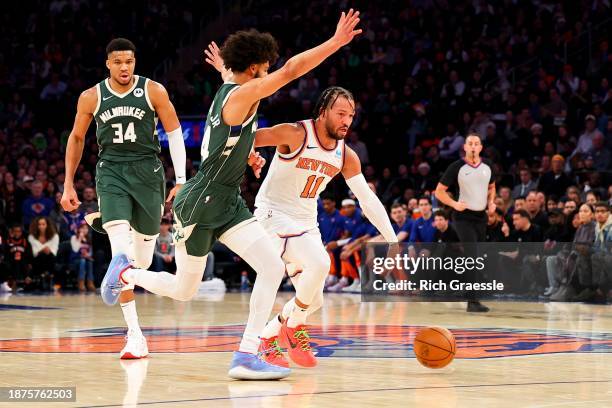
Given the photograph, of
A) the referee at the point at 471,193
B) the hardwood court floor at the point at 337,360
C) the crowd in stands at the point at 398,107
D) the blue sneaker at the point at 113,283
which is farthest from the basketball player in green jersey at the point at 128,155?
the crowd in stands at the point at 398,107

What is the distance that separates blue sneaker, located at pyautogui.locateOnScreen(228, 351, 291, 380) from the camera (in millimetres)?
6617

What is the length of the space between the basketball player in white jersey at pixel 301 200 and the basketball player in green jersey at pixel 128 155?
2.87 ft

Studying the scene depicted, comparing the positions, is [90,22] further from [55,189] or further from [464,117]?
[464,117]

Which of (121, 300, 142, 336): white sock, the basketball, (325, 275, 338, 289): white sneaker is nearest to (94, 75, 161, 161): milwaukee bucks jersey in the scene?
(121, 300, 142, 336): white sock

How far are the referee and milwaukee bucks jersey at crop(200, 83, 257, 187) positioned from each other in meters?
6.62

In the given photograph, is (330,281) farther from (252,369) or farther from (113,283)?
(252,369)

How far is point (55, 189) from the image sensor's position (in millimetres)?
19625

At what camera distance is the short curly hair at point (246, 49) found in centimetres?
671

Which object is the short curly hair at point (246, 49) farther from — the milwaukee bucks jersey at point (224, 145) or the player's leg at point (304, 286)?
the player's leg at point (304, 286)

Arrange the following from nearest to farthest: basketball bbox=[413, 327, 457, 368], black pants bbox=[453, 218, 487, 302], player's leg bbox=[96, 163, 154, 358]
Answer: basketball bbox=[413, 327, 457, 368]
player's leg bbox=[96, 163, 154, 358]
black pants bbox=[453, 218, 487, 302]

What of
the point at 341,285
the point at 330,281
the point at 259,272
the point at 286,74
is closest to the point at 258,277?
the point at 259,272

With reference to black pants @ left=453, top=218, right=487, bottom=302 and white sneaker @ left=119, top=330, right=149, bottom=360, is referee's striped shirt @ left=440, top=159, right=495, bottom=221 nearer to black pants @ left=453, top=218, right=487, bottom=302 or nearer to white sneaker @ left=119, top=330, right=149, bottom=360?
black pants @ left=453, top=218, right=487, bottom=302

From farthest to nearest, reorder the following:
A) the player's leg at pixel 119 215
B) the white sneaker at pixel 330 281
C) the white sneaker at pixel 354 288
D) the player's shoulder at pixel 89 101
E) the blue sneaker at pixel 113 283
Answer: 1. the white sneaker at pixel 330 281
2. the white sneaker at pixel 354 288
3. the player's shoulder at pixel 89 101
4. the player's leg at pixel 119 215
5. the blue sneaker at pixel 113 283

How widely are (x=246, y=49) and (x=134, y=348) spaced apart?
8.00ft
